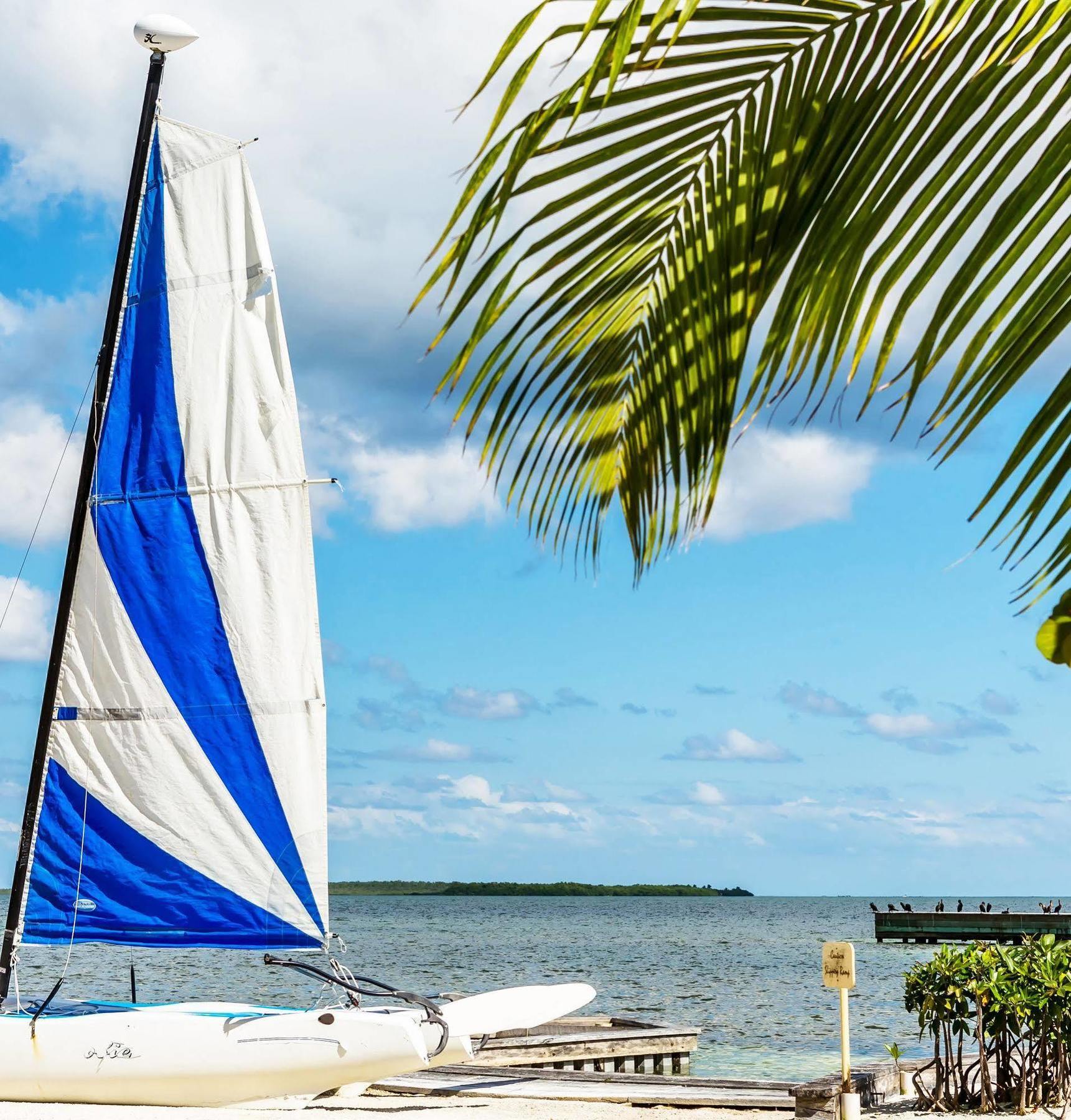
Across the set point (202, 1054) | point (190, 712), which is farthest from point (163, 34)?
point (202, 1054)

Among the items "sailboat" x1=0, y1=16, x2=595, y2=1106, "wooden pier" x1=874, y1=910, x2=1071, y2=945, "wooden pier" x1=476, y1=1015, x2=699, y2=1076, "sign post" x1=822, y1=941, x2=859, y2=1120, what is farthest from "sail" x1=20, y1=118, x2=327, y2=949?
"wooden pier" x1=874, y1=910, x2=1071, y2=945

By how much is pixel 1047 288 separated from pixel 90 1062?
10.6 metres

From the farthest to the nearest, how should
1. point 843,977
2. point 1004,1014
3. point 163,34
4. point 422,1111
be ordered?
1. point 163,34
2. point 422,1111
3. point 1004,1014
4. point 843,977

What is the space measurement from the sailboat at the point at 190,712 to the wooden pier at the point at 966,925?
1490 inches

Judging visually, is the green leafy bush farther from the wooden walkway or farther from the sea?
the sea

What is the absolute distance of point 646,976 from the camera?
47719 mm

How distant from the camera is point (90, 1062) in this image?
9.92 meters

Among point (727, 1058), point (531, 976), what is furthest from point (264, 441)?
point (531, 976)

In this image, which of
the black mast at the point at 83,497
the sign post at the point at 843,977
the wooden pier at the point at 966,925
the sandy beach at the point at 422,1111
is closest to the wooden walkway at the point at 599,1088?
the sandy beach at the point at 422,1111

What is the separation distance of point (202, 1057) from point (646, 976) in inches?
1589

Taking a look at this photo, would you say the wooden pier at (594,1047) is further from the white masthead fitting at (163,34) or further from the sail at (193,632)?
the white masthead fitting at (163,34)

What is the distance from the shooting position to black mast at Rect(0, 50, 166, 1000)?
1081 centimetres

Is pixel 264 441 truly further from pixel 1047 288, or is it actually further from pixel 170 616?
pixel 1047 288

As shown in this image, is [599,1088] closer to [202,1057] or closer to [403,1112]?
[403,1112]
